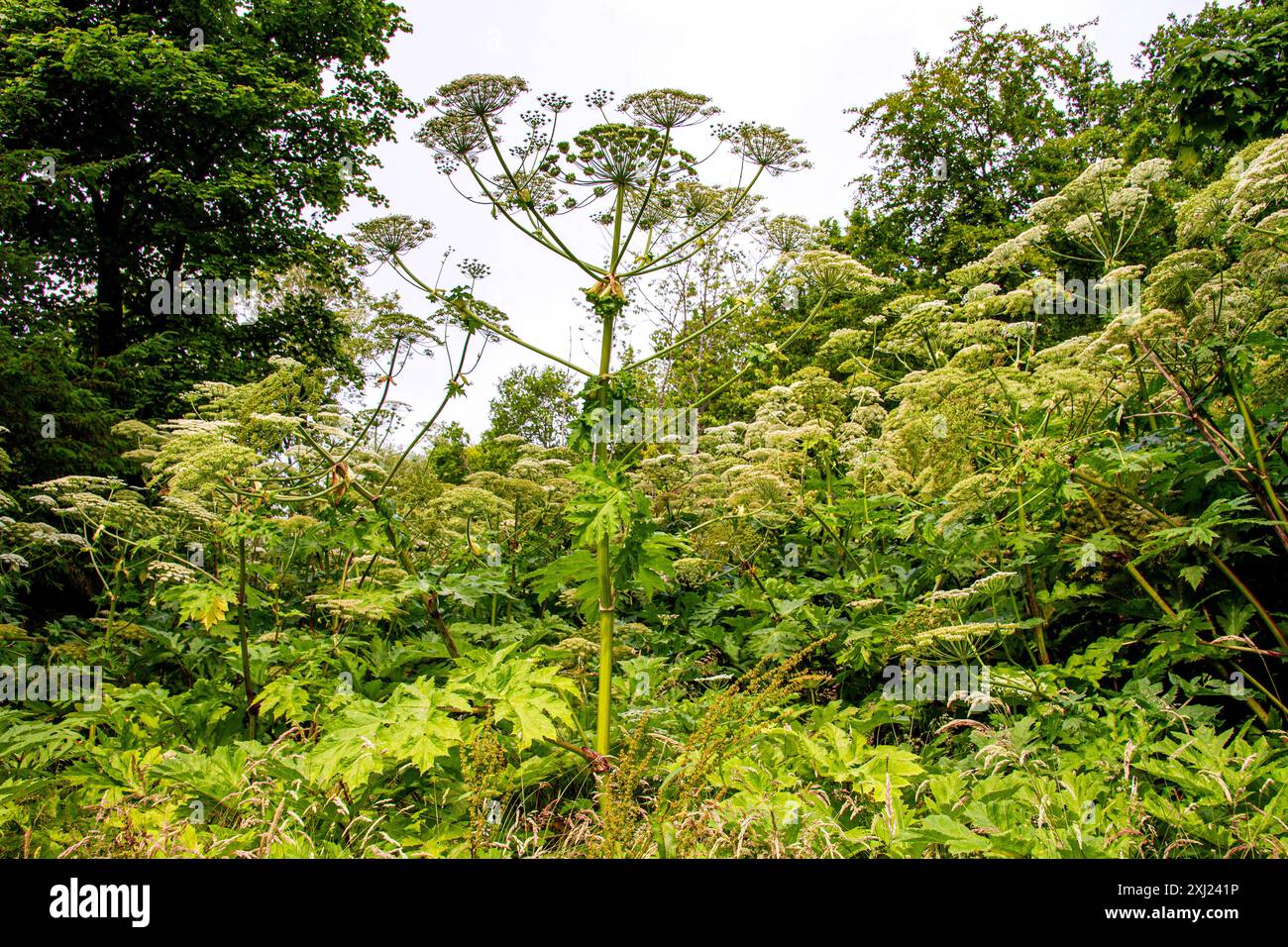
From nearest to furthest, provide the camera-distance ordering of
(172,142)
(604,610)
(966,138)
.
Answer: (604,610) < (172,142) < (966,138)

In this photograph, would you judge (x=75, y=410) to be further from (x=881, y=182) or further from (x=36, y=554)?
(x=881, y=182)

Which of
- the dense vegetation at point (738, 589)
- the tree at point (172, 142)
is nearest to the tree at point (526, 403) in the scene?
the tree at point (172, 142)

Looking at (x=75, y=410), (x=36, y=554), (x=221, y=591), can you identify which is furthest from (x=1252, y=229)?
(x=75, y=410)

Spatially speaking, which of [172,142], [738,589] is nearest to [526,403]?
[172,142]

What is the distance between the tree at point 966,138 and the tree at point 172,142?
63.0 ft

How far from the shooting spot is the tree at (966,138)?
29953mm

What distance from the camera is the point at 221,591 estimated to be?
417 cm

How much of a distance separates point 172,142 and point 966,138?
27.0 metres

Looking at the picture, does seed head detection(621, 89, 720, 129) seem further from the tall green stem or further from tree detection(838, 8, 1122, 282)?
tree detection(838, 8, 1122, 282)

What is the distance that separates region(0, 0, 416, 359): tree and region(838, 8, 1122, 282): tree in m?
19.2

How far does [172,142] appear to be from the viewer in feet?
68.7

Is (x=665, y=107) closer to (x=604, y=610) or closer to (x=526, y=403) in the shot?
(x=604, y=610)

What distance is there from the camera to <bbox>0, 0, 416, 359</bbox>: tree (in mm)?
18281

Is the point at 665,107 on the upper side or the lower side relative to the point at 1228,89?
lower
